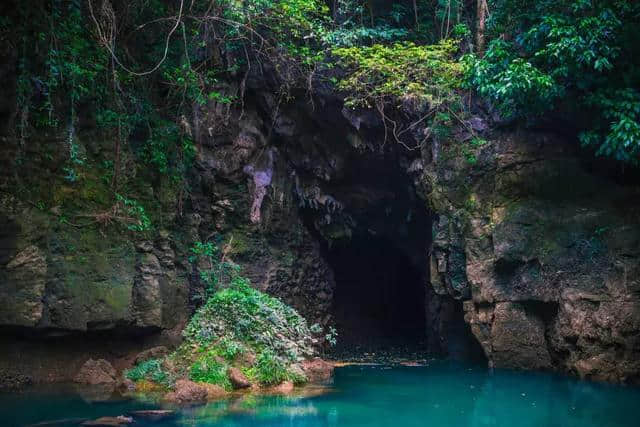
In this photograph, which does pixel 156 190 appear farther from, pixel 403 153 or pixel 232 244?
pixel 403 153

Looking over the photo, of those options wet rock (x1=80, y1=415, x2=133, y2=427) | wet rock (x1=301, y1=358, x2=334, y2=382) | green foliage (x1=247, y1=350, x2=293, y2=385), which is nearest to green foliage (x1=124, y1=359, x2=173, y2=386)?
green foliage (x1=247, y1=350, x2=293, y2=385)

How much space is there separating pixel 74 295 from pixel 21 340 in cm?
96

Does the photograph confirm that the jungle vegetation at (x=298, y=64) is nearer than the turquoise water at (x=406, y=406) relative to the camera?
No

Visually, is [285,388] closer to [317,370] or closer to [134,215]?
[317,370]

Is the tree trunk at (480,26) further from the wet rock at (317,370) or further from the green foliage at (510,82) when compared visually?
the wet rock at (317,370)

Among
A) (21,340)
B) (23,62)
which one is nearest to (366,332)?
(21,340)

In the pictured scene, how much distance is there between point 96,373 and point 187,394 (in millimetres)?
2055

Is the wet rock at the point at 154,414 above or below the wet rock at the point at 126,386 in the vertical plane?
below

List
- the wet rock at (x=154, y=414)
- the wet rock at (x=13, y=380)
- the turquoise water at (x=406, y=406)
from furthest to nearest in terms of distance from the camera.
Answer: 1. the wet rock at (x=13, y=380)
2. the turquoise water at (x=406, y=406)
3. the wet rock at (x=154, y=414)

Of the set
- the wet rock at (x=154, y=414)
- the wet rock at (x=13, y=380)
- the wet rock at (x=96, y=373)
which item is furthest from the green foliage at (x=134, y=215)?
the wet rock at (x=154, y=414)

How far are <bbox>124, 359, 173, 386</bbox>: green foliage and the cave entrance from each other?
8612 millimetres

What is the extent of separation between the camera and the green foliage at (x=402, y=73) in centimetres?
1174

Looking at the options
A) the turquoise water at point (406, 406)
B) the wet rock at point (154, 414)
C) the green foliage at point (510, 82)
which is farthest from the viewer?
the green foliage at point (510, 82)

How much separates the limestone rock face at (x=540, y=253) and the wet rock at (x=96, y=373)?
685cm
